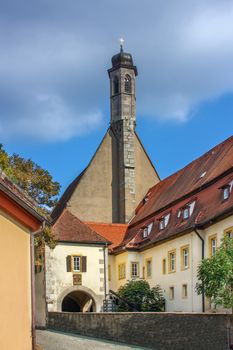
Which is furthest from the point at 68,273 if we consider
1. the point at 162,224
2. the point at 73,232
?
the point at 162,224

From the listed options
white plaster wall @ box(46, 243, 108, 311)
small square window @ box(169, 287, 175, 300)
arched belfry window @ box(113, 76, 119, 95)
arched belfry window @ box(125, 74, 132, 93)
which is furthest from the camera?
arched belfry window @ box(113, 76, 119, 95)

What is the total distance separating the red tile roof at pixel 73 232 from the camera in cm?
4119

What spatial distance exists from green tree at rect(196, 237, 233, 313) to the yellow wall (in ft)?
50.2

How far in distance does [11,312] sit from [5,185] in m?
1.86

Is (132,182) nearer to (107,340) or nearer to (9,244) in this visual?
(107,340)

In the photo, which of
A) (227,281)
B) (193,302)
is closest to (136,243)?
(193,302)

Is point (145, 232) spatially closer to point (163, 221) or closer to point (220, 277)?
point (163, 221)

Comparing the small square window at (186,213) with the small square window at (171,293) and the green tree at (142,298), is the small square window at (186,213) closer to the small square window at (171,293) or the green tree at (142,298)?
the small square window at (171,293)

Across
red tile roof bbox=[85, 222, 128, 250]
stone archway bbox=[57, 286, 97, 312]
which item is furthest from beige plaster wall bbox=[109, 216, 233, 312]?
red tile roof bbox=[85, 222, 128, 250]

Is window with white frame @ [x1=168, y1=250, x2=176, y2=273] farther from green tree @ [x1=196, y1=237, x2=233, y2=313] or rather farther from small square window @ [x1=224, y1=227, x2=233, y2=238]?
green tree @ [x1=196, y1=237, x2=233, y2=313]

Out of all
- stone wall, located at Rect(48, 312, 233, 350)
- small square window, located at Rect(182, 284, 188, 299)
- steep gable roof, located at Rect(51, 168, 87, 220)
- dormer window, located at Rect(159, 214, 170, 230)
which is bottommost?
stone wall, located at Rect(48, 312, 233, 350)

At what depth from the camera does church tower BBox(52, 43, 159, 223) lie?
5028 cm

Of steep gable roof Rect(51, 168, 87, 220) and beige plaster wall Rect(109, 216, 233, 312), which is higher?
steep gable roof Rect(51, 168, 87, 220)

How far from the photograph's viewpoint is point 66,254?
4084 cm
